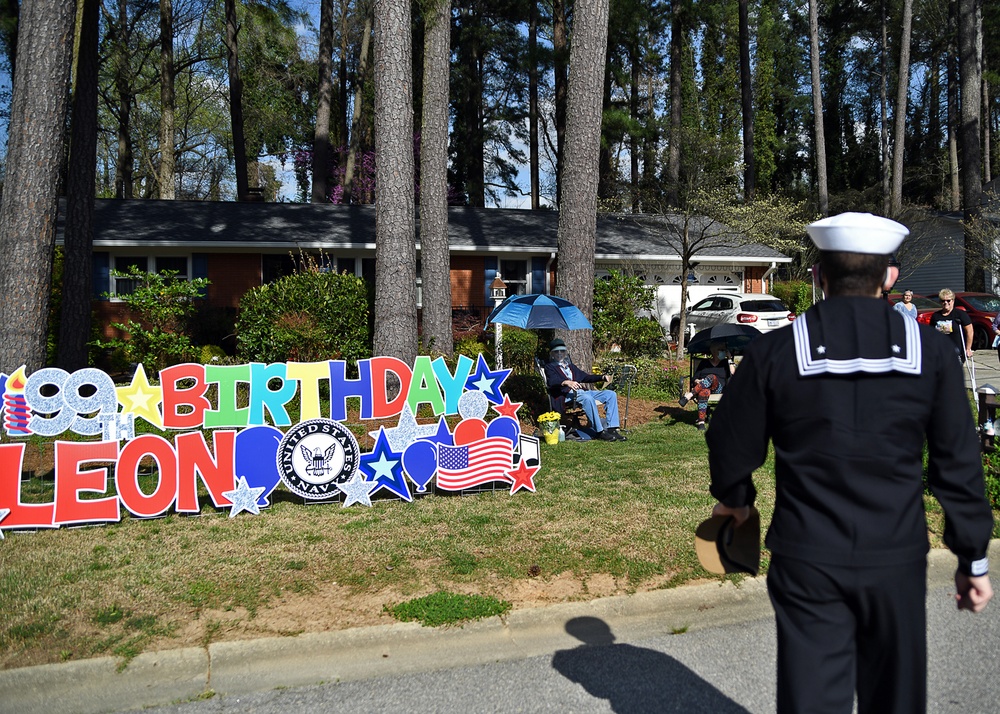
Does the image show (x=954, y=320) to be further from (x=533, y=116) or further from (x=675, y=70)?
(x=533, y=116)

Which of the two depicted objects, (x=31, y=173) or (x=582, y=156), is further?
(x=582, y=156)

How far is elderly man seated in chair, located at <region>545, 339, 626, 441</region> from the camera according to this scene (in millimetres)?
10523

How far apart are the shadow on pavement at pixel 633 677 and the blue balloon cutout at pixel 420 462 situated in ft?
8.87

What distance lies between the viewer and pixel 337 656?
473 centimetres

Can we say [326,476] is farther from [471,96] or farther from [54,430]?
[471,96]

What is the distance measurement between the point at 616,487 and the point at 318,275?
31.1 feet

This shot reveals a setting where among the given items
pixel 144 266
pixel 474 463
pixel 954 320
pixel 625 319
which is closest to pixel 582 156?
pixel 954 320

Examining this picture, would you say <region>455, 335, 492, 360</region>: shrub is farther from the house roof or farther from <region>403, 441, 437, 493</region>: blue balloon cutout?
<region>403, 441, 437, 493</region>: blue balloon cutout

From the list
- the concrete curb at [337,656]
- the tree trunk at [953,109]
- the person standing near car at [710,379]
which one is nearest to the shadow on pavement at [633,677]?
the concrete curb at [337,656]

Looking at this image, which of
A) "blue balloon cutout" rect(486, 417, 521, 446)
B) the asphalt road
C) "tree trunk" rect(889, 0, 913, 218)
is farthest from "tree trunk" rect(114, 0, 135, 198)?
the asphalt road

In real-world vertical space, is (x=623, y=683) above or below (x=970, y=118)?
below

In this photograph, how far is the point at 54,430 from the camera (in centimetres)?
707

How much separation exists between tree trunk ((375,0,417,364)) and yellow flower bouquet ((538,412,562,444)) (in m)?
2.19

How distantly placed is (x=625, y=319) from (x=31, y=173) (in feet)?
42.6
